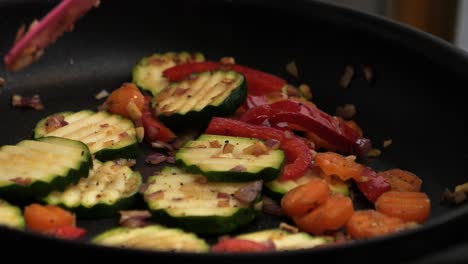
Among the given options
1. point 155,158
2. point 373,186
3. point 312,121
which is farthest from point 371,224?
point 155,158

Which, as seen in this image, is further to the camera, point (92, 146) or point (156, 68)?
point (156, 68)

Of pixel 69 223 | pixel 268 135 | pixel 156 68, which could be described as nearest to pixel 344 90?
pixel 268 135

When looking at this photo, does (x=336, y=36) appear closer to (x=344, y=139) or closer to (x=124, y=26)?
(x=344, y=139)

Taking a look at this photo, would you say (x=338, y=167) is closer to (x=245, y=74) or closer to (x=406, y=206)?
(x=406, y=206)

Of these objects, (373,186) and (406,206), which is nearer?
(406,206)

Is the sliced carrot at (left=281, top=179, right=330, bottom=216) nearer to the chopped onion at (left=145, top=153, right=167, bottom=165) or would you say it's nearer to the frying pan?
the frying pan
